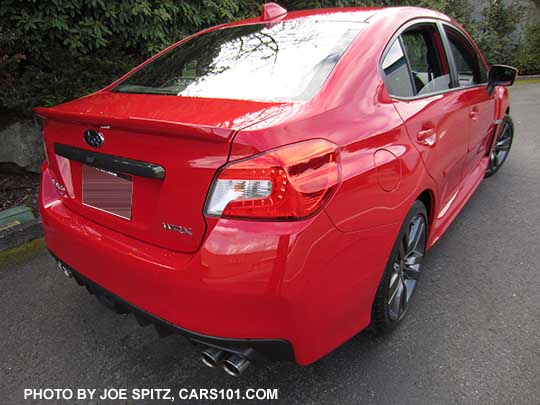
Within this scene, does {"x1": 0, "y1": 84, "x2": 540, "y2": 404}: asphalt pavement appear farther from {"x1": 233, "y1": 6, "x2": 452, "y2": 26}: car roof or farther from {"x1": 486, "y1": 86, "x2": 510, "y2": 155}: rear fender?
{"x1": 233, "y1": 6, "x2": 452, "y2": 26}: car roof

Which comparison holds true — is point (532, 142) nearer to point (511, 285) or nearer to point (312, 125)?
point (511, 285)

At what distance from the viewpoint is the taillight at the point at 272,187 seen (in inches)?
49.6

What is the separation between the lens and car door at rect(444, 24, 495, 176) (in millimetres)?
2668

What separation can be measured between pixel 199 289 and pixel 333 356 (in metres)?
Result: 0.95

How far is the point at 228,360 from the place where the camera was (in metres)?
1.44

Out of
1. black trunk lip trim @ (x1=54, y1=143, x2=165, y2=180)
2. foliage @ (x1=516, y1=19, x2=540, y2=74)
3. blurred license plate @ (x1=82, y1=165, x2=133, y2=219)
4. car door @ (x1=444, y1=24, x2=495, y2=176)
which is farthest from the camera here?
foliage @ (x1=516, y1=19, x2=540, y2=74)

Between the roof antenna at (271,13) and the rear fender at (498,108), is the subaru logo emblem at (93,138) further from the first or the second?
the rear fender at (498,108)

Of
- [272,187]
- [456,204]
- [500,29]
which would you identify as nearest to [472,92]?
[456,204]

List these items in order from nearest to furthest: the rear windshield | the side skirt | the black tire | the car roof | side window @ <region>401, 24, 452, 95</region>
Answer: the rear windshield → the car roof → side window @ <region>401, 24, 452, 95</region> → the side skirt → the black tire

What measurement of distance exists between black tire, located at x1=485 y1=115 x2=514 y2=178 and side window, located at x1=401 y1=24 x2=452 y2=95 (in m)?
1.97

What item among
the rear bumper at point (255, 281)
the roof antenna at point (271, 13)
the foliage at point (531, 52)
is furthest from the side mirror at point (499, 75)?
the foliage at point (531, 52)

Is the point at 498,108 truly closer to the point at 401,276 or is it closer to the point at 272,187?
the point at 401,276

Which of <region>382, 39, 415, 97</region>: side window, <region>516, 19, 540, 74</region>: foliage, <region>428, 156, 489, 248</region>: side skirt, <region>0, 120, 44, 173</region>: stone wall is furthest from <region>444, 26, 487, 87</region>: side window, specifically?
<region>516, 19, 540, 74</region>: foliage

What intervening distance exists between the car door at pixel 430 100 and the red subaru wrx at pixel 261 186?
2cm
